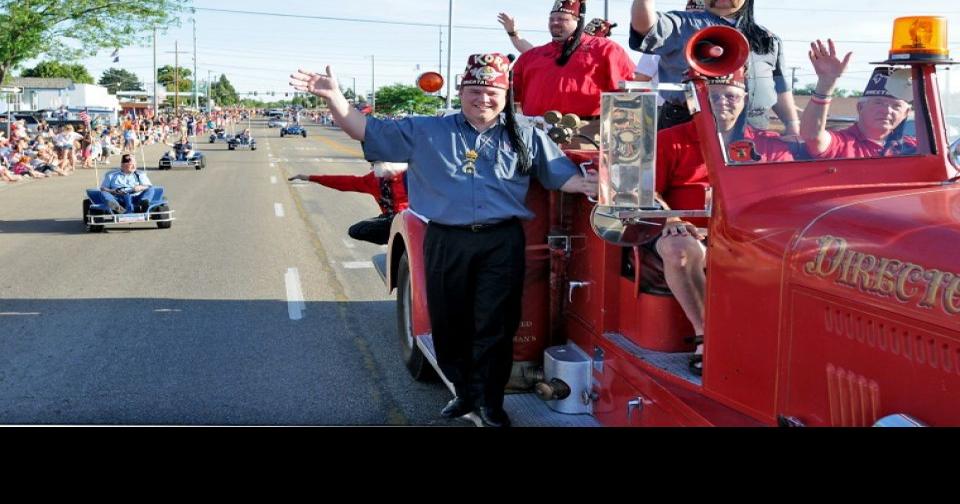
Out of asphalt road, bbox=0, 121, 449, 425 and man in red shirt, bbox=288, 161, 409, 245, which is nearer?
asphalt road, bbox=0, 121, 449, 425

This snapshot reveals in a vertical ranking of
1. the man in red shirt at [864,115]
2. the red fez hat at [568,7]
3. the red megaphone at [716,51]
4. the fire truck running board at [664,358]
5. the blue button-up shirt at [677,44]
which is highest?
the red fez hat at [568,7]

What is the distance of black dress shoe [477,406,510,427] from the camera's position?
431 cm

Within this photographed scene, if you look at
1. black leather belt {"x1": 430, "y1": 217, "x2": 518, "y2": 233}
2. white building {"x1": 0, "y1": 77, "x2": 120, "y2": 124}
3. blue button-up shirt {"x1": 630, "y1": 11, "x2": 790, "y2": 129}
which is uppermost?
white building {"x1": 0, "y1": 77, "x2": 120, "y2": 124}

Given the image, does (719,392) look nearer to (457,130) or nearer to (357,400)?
(457,130)

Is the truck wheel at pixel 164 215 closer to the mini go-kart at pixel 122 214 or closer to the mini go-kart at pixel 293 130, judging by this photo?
the mini go-kart at pixel 122 214

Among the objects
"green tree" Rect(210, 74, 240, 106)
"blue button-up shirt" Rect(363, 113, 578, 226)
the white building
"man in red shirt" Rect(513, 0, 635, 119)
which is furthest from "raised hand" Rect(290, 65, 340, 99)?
the white building

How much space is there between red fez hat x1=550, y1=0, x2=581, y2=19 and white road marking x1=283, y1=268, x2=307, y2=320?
3.59m

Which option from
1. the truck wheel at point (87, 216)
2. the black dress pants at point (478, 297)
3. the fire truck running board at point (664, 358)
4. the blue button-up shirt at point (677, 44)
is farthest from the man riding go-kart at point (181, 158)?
the fire truck running board at point (664, 358)

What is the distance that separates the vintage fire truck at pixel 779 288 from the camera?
2391mm

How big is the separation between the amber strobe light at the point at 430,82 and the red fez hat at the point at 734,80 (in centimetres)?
235

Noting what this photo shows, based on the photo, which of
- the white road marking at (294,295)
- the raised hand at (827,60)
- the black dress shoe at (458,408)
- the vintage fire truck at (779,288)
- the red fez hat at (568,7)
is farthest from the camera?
the white road marking at (294,295)

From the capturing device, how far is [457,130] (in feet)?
13.9

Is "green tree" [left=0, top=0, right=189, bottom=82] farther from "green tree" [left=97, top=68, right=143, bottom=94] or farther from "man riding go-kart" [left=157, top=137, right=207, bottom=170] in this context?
"green tree" [left=97, top=68, right=143, bottom=94]
